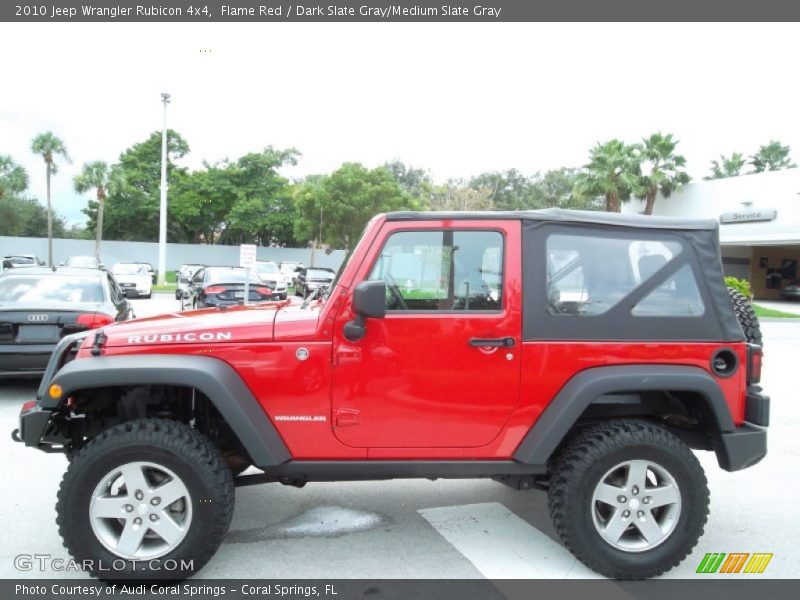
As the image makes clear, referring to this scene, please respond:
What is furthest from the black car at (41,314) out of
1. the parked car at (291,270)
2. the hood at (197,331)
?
the parked car at (291,270)

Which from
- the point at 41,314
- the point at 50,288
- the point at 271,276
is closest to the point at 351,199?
the point at 271,276

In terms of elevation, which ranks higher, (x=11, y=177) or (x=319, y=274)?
(x=11, y=177)

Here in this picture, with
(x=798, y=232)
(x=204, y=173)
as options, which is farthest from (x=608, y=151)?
(x=204, y=173)

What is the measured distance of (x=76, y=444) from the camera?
11.3 ft

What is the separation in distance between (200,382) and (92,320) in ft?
14.0

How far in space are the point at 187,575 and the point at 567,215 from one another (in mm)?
2744

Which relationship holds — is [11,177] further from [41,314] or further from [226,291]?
[41,314]

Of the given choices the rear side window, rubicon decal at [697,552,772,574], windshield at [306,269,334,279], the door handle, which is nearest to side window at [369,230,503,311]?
the door handle

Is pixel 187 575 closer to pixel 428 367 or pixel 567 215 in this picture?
pixel 428 367

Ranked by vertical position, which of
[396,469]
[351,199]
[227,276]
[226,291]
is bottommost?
[396,469]

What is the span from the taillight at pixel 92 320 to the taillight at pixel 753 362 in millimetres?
6075

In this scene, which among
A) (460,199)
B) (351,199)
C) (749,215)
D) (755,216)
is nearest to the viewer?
(755,216)

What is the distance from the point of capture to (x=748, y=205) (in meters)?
31.0

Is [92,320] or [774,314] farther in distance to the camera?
[774,314]
